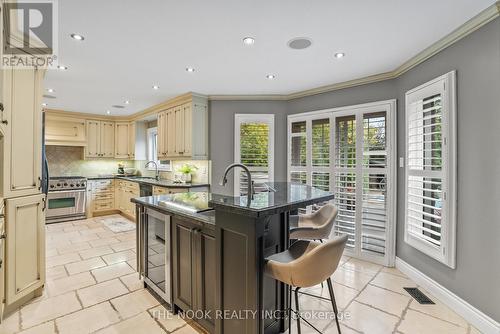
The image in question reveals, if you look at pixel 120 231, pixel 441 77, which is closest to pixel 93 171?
pixel 120 231

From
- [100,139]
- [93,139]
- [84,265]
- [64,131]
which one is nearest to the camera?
[84,265]

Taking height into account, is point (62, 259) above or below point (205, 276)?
below

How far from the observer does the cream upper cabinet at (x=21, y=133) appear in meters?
2.15

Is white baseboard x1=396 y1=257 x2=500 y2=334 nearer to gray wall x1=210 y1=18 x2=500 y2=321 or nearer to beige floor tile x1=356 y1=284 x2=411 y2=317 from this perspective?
gray wall x1=210 y1=18 x2=500 y2=321

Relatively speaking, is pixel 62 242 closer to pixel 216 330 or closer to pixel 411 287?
pixel 216 330

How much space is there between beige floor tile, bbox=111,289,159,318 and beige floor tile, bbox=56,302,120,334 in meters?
0.07

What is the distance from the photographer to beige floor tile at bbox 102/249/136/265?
351cm

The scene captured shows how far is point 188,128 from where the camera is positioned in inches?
175

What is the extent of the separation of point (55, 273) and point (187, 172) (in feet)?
8.20

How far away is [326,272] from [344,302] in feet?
4.22

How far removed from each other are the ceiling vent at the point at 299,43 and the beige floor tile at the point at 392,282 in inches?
111

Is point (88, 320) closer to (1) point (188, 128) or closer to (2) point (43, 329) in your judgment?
(2) point (43, 329)

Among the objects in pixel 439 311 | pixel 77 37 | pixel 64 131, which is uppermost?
pixel 77 37

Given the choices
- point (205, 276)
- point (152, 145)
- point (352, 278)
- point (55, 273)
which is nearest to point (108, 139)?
point (152, 145)
